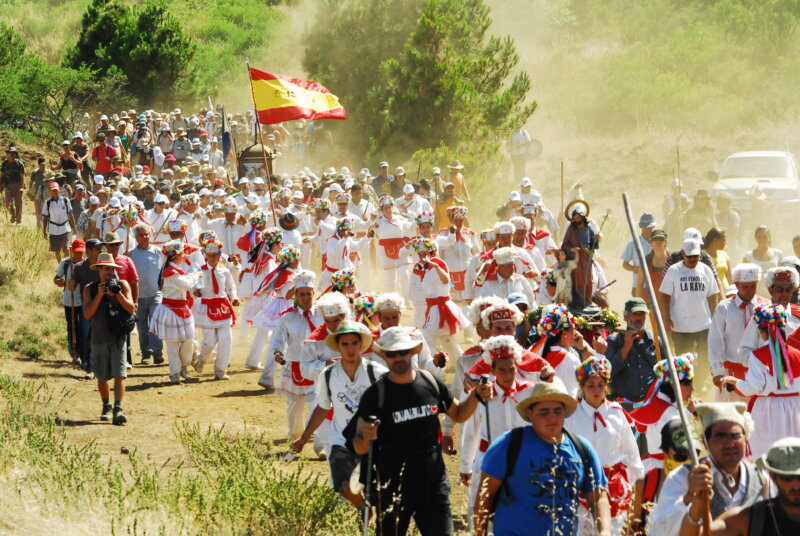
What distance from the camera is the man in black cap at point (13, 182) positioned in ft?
87.0

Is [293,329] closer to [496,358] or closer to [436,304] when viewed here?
[436,304]

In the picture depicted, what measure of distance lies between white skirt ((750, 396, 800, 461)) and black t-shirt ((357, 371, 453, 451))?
2.73 metres

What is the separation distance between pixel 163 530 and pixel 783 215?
70.0 feet

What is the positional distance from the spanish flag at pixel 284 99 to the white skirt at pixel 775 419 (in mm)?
13607

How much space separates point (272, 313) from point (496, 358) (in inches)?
271

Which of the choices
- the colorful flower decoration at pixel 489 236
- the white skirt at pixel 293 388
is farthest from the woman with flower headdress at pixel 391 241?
the white skirt at pixel 293 388

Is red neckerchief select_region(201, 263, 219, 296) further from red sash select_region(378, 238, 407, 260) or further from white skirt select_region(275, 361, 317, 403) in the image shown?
red sash select_region(378, 238, 407, 260)

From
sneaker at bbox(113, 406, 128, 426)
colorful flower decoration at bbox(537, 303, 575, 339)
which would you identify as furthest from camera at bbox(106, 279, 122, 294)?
colorful flower decoration at bbox(537, 303, 575, 339)

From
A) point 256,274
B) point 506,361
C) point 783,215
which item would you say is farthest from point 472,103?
point 506,361

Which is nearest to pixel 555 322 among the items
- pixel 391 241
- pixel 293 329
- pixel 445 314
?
pixel 293 329

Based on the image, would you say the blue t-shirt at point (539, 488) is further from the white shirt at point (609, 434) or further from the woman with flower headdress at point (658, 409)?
the woman with flower headdress at point (658, 409)

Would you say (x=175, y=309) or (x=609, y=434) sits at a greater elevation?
(x=175, y=309)

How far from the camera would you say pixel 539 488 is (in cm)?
611

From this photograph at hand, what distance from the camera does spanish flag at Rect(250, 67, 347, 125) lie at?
21516mm
